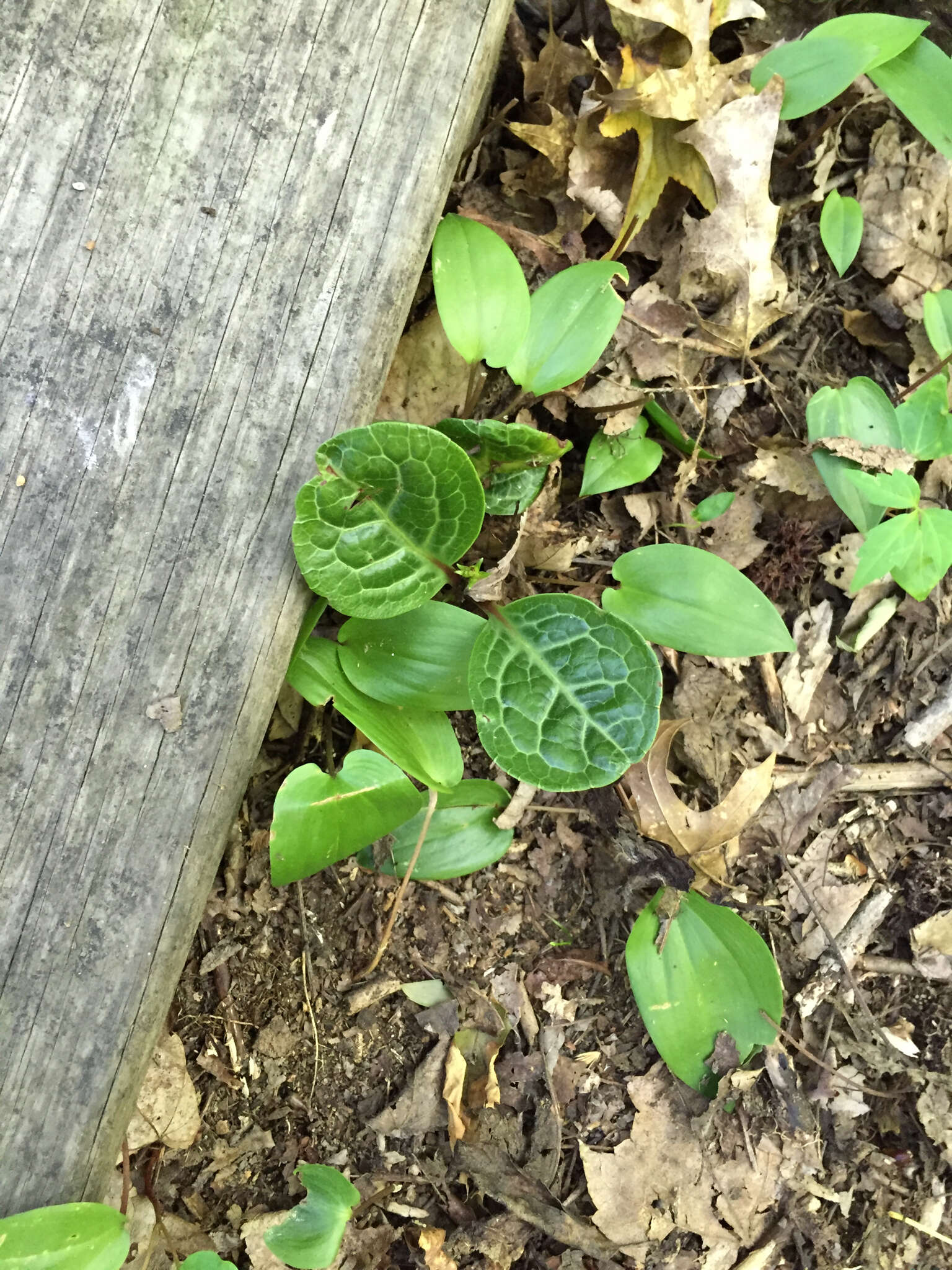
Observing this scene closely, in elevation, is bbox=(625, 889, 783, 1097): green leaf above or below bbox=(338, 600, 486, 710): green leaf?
below

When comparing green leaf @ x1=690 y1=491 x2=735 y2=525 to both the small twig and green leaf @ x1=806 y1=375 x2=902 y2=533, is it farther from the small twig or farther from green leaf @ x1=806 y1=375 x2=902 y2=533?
the small twig

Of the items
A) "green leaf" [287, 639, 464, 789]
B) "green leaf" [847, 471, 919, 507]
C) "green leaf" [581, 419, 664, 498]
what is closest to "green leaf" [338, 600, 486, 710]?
"green leaf" [287, 639, 464, 789]

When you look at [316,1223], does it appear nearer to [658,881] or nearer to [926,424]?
[658,881]

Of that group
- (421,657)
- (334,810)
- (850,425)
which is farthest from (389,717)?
(850,425)

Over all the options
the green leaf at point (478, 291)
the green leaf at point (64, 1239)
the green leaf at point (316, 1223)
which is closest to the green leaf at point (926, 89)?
the green leaf at point (478, 291)

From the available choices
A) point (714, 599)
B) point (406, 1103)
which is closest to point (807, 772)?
point (714, 599)
